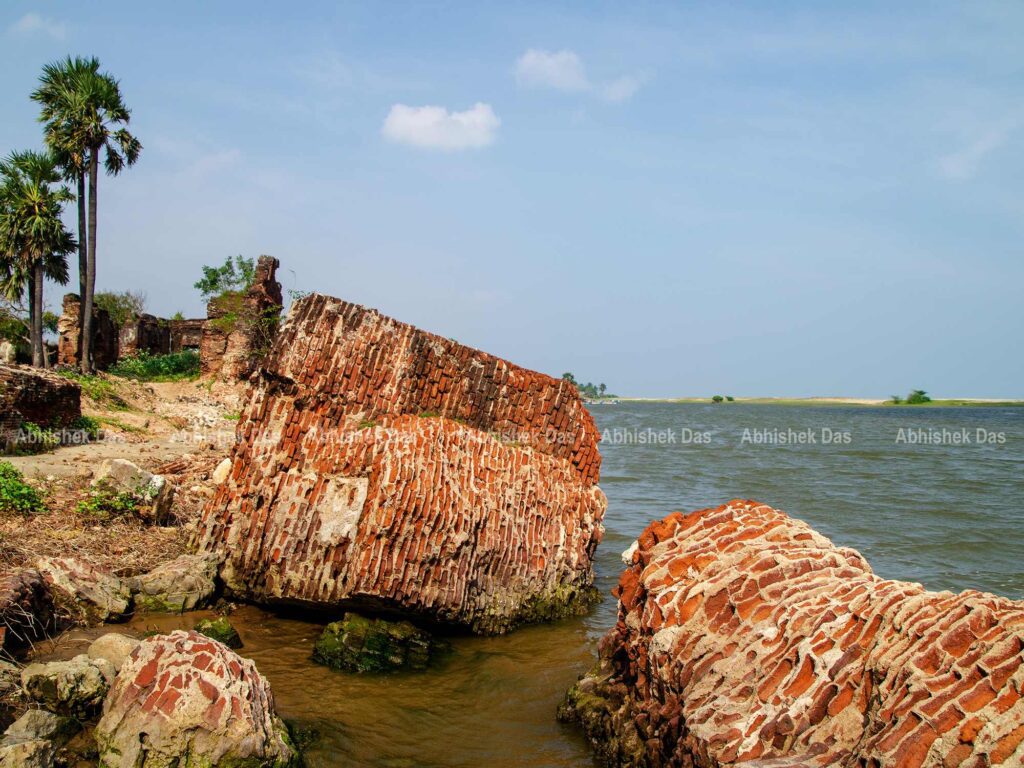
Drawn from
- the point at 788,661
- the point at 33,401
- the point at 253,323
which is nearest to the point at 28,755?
the point at 788,661

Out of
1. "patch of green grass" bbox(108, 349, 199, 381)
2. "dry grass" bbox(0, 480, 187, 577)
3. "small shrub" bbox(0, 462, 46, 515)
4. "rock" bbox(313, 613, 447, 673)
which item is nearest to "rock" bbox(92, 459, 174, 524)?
"dry grass" bbox(0, 480, 187, 577)

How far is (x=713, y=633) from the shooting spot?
12.4 ft

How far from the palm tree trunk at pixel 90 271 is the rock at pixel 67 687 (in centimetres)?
2214

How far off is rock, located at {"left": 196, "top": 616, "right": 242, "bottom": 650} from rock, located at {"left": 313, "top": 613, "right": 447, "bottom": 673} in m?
0.60

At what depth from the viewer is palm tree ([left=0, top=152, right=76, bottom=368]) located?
78.3ft

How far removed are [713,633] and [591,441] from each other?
13.4ft

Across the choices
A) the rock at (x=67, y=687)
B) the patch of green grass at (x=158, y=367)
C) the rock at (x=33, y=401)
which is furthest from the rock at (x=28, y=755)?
the patch of green grass at (x=158, y=367)

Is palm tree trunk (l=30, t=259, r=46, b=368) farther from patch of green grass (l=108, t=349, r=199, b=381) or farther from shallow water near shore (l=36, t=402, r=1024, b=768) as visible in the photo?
shallow water near shore (l=36, t=402, r=1024, b=768)

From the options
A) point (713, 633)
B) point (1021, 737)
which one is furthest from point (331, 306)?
point (1021, 737)

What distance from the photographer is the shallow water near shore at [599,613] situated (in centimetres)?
478

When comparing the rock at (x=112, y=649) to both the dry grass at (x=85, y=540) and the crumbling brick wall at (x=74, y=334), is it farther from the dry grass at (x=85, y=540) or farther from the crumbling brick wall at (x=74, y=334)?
the crumbling brick wall at (x=74, y=334)

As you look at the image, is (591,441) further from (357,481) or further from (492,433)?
(357,481)

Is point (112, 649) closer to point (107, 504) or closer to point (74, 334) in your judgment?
point (107, 504)

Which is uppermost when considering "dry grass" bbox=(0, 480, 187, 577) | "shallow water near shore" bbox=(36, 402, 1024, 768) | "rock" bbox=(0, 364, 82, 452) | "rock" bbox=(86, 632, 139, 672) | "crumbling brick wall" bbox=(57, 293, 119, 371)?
"crumbling brick wall" bbox=(57, 293, 119, 371)
